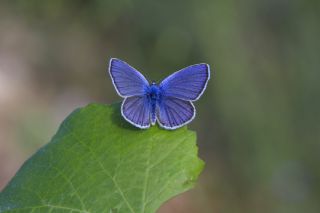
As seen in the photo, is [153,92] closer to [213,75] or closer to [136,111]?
[136,111]

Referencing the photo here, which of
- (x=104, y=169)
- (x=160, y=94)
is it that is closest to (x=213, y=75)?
(x=160, y=94)

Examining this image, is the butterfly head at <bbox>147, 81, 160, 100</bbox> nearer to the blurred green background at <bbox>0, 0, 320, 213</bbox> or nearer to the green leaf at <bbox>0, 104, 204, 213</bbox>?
the green leaf at <bbox>0, 104, 204, 213</bbox>

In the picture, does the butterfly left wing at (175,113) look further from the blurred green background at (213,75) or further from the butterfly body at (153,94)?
the blurred green background at (213,75)

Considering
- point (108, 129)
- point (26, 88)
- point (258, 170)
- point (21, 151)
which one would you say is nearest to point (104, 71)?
point (26, 88)

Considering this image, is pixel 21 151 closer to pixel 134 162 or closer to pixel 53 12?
pixel 53 12

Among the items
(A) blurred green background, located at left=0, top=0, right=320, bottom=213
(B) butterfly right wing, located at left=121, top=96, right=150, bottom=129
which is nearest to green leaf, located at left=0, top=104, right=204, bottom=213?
(B) butterfly right wing, located at left=121, top=96, right=150, bottom=129
